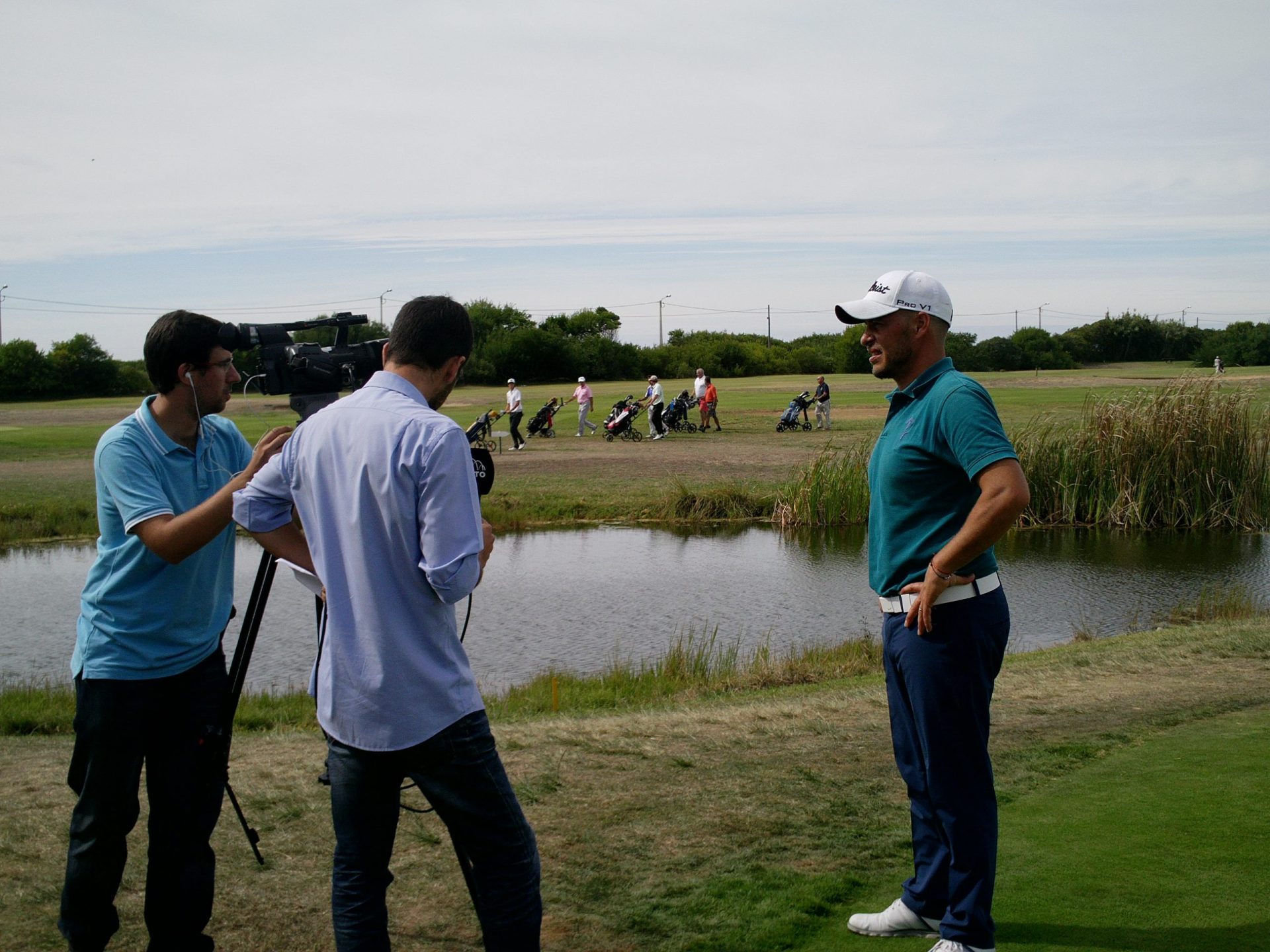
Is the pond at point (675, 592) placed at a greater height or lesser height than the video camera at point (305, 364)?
lesser

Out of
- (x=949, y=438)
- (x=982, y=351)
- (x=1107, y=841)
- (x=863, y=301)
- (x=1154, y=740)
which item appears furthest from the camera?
(x=982, y=351)

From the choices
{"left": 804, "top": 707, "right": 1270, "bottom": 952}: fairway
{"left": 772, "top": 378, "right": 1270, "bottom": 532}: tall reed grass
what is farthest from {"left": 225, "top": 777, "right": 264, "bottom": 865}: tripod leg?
{"left": 772, "top": 378, "right": 1270, "bottom": 532}: tall reed grass

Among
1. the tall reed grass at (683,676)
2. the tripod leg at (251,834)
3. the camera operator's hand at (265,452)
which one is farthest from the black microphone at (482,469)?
the tall reed grass at (683,676)

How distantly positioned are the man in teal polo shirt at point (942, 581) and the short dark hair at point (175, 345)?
6.45 ft

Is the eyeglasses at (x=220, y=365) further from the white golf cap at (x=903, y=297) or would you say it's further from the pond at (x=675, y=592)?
the pond at (x=675, y=592)

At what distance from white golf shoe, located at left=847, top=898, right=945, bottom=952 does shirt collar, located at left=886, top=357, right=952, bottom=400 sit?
62.6 inches

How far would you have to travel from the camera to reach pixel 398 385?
2.88 m

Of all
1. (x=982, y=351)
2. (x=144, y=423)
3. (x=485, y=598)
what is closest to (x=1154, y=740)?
(x=144, y=423)

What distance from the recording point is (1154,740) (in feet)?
20.4

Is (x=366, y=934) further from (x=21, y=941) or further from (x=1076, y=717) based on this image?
(x=1076, y=717)

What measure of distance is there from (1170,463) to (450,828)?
1931 cm

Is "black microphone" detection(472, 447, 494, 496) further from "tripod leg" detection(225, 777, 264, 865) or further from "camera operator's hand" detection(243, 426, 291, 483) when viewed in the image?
"tripod leg" detection(225, 777, 264, 865)

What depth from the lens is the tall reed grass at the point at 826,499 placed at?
21141 mm

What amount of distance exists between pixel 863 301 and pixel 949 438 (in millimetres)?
557
